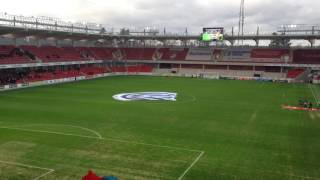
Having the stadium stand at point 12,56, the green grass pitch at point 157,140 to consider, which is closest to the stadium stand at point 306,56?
the green grass pitch at point 157,140

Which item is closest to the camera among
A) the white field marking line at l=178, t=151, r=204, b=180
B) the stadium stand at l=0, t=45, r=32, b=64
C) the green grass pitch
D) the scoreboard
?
the white field marking line at l=178, t=151, r=204, b=180

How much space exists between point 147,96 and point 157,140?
2226cm

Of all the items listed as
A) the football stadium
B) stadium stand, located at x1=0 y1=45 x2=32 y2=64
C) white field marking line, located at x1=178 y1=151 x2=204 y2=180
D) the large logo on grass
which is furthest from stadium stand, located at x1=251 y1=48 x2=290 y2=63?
white field marking line, located at x1=178 y1=151 x2=204 y2=180

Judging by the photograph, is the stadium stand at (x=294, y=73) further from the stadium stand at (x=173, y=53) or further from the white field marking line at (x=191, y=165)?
the white field marking line at (x=191, y=165)

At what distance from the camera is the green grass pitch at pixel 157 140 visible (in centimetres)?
1802

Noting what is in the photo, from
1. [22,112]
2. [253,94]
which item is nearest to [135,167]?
[22,112]

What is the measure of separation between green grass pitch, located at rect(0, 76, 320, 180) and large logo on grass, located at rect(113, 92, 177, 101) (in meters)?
3.18

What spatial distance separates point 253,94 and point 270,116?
17.1 metres

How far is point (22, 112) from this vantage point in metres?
33.0

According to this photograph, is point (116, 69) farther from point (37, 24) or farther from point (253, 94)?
point (253, 94)

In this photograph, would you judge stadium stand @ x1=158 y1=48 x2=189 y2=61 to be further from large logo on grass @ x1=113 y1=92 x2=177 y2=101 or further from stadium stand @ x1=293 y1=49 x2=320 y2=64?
large logo on grass @ x1=113 y1=92 x2=177 y2=101

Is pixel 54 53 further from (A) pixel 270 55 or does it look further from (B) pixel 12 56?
(A) pixel 270 55

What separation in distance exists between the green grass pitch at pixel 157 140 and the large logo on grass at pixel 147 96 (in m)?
3.18

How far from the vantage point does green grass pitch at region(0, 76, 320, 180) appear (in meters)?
18.0
